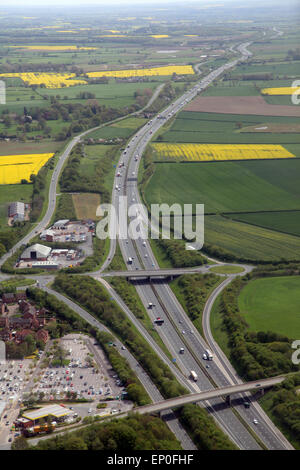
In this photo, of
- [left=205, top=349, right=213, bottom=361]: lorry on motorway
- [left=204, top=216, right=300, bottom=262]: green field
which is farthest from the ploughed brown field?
[left=205, top=349, right=213, bottom=361]: lorry on motorway

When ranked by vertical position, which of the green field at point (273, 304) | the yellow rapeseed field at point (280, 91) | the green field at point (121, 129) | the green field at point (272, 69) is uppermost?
the green field at point (272, 69)

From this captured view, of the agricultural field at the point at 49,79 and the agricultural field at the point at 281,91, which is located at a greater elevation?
the agricultural field at the point at 49,79

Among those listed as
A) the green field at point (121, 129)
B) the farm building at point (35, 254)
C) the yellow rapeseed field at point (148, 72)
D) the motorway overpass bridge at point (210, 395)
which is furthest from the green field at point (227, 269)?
the yellow rapeseed field at point (148, 72)

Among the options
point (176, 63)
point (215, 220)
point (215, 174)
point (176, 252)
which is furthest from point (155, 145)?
point (176, 63)

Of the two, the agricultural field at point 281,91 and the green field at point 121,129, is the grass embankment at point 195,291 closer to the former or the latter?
the green field at point 121,129

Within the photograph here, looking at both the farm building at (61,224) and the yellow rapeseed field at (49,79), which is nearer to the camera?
the farm building at (61,224)

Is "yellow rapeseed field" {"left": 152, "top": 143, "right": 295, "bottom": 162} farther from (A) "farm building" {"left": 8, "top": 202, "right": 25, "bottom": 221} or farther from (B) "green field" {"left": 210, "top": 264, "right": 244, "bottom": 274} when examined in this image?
(B) "green field" {"left": 210, "top": 264, "right": 244, "bottom": 274}
